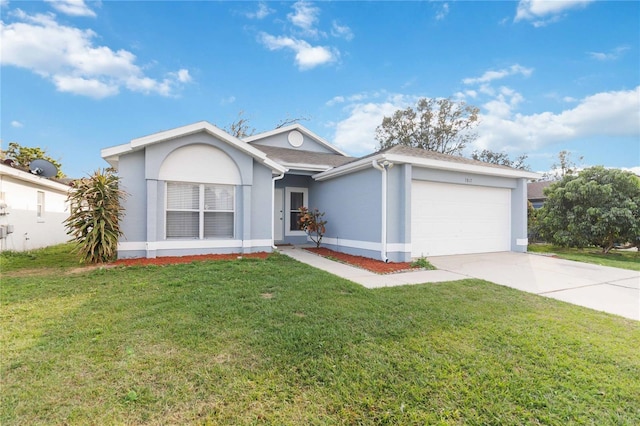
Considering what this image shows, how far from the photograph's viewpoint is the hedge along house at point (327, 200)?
26.8ft

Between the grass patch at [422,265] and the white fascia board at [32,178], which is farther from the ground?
the white fascia board at [32,178]

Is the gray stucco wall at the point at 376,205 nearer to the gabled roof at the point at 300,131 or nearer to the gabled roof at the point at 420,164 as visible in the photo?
the gabled roof at the point at 420,164

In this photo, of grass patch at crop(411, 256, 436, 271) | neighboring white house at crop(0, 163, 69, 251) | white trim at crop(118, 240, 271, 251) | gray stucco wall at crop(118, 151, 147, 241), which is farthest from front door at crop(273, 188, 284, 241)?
neighboring white house at crop(0, 163, 69, 251)

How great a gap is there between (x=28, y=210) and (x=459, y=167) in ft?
49.6

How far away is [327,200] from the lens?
11.2m

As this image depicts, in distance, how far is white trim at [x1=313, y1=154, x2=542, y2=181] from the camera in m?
8.14

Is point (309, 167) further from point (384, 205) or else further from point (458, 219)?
point (458, 219)

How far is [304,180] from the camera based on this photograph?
12.6 meters

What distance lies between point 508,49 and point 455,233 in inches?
309

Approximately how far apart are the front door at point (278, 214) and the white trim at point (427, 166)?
1.74 m

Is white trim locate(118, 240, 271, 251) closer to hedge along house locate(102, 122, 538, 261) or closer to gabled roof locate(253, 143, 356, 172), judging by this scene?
hedge along house locate(102, 122, 538, 261)

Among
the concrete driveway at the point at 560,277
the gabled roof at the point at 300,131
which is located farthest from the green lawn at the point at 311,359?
the gabled roof at the point at 300,131

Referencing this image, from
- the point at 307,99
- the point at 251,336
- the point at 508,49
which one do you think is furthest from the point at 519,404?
the point at 307,99

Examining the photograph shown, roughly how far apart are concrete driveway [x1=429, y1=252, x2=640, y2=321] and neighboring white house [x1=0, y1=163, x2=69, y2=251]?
13.5 metres
